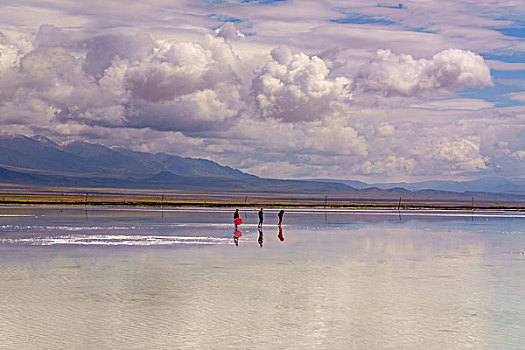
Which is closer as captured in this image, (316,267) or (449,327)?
(449,327)

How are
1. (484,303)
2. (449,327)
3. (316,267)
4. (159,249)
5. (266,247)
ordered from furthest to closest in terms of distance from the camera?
1. (266,247)
2. (159,249)
3. (316,267)
4. (484,303)
5. (449,327)

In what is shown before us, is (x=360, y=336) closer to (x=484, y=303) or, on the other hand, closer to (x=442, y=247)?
(x=484, y=303)

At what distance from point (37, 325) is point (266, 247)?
67.3 ft

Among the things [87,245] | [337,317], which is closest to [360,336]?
[337,317]

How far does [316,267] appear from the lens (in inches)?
1014

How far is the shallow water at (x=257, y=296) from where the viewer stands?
1396cm

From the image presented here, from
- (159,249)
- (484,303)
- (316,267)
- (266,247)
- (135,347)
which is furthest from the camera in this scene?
(266,247)

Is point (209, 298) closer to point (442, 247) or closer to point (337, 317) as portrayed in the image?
point (337, 317)

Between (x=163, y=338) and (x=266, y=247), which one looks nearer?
(x=163, y=338)

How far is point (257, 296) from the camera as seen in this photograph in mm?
18969

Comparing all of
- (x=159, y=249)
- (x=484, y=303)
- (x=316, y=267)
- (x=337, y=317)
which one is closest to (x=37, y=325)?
(x=337, y=317)

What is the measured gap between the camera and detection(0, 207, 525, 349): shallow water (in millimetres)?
13961

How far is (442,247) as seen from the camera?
117 ft

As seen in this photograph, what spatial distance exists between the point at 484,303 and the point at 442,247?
17557mm
